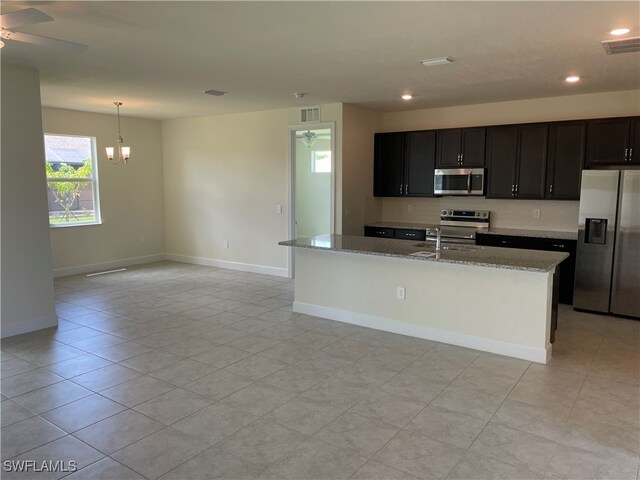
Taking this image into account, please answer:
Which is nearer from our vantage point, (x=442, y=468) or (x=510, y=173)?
(x=442, y=468)

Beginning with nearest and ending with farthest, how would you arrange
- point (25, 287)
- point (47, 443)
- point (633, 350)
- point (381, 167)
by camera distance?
1. point (47, 443)
2. point (633, 350)
3. point (25, 287)
4. point (381, 167)

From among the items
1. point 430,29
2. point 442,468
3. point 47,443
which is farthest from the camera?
point 430,29

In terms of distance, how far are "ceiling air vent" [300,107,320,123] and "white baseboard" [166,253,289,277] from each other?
2.32 m

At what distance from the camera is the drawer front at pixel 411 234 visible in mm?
6362

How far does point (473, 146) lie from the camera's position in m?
6.26

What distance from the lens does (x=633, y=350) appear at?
4.07 meters

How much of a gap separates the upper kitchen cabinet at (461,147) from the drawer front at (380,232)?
118 cm

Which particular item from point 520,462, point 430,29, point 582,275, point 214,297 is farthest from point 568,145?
point 214,297

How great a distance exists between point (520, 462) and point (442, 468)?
1.43 feet

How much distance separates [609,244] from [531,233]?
902 millimetres

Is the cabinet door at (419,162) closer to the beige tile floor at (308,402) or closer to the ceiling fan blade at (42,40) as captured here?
the beige tile floor at (308,402)

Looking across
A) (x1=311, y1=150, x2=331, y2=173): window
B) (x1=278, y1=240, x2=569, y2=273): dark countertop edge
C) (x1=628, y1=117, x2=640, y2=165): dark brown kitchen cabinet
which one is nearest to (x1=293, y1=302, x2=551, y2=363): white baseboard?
(x1=278, y1=240, x2=569, y2=273): dark countertop edge

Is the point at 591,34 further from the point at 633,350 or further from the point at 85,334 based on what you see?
the point at 85,334

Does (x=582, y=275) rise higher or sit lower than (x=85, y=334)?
higher
